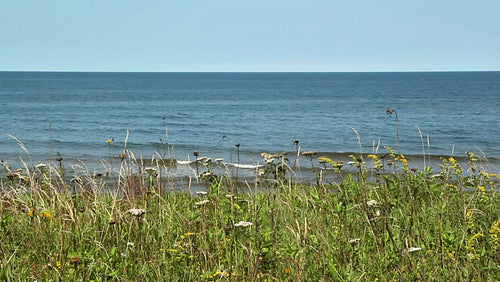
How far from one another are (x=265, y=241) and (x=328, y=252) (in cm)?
49

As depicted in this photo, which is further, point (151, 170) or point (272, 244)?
point (151, 170)

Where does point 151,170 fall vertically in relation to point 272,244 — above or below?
above

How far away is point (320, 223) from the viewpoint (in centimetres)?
489

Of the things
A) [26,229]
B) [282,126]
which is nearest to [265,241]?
[26,229]

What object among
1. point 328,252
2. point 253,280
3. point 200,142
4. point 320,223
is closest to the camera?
point 253,280

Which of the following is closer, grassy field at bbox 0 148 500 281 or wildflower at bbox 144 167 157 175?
grassy field at bbox 0 148 500 281

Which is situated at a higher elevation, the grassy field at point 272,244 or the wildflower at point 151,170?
the wildflower at point 151,170

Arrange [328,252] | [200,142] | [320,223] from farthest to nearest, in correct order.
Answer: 1. [200,142]
2. [320,223]
3. [328,252]

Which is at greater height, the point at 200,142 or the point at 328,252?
the point at 328,252

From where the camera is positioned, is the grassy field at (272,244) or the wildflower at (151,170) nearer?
the grassy field at (272,244)

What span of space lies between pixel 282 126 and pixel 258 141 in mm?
9921

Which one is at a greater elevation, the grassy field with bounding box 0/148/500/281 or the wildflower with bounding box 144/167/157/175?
the wildflower with bounding box 144/167/157/175

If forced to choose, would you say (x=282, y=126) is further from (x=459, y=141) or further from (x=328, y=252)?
(x=328, y=252)

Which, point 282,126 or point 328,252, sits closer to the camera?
point 328,252
